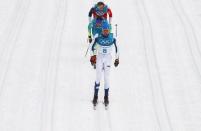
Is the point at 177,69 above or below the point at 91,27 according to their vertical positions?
below

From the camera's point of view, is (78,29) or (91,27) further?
(78,29)

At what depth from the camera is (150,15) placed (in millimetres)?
18859

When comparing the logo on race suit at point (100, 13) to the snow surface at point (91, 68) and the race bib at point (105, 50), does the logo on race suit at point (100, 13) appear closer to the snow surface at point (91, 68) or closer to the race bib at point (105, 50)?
the snow surface at point (91, 68)

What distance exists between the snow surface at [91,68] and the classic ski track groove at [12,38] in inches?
1.2

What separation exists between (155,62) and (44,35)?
3.94m

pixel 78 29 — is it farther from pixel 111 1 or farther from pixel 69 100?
pixel 69 100

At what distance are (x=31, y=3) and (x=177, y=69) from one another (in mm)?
6848

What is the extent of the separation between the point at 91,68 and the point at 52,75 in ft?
3.99

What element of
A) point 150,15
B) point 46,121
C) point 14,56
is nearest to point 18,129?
point 46,121

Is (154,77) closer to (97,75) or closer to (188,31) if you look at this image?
(97,75)

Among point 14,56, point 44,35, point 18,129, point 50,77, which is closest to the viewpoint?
point 18,129

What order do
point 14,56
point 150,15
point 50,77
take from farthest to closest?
1. point 150,15
2. point 14,56
3. point 50,77

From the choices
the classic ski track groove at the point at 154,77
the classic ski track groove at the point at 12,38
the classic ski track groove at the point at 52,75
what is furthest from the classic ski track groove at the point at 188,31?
the classic ski track groove at the point at 12,38

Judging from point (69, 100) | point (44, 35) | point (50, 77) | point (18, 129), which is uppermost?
point (44, 35)
